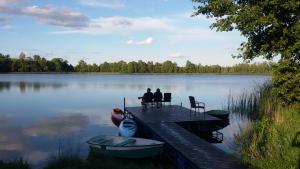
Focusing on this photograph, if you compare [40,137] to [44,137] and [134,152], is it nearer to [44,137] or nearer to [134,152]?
[44,137]

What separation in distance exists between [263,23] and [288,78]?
2.39 metres

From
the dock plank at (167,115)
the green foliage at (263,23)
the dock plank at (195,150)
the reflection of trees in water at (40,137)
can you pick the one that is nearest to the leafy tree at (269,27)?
the green foliage at (263,23)

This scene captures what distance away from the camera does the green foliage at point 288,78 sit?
1180 cm

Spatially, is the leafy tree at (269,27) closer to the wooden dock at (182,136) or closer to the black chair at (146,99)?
the wooden dock at (182,136)

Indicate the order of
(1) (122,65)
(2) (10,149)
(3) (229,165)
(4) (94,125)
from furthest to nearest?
(1) (122,65) < (4) (94,125) < (2) (10,149) < (3) (229,165)

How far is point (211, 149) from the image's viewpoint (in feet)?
39.7

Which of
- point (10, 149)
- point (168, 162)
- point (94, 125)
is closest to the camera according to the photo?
point (168, 162)

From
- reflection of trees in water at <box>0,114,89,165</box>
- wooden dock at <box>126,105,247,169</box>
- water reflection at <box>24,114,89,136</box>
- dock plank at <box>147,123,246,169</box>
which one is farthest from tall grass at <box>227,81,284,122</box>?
water reflection at <box>24,114,89,136</box>

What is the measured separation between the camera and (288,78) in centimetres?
1202

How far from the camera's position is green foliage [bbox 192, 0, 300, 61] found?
1062 centimetres

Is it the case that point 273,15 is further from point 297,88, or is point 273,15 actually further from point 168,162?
point 168,162

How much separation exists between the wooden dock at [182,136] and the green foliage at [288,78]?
9.26 ft

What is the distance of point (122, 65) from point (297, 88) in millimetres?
128592

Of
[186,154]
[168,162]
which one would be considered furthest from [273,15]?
[168,162]
